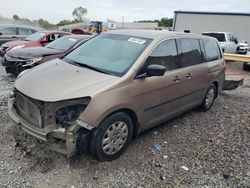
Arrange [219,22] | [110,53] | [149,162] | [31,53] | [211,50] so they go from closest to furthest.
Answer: [149,162], [110,53], [211,50], [31,53], [219,22]

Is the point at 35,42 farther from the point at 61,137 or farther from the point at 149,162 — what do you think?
the point at 149,162

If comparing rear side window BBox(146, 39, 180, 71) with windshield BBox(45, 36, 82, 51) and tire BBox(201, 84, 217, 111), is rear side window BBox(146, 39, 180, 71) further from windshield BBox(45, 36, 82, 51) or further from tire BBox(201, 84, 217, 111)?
windshield BBox(45, 36, 82, 51)

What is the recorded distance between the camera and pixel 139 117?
11.7ft

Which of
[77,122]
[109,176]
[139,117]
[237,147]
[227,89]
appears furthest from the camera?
[227,89]

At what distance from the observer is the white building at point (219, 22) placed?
26766mm

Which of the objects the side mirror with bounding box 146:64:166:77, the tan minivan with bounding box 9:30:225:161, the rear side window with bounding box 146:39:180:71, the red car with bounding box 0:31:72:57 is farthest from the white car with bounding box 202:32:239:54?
the side mirror with bounding box 146:64:166:77

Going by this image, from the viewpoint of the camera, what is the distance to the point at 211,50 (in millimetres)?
5344

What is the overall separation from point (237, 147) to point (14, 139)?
3.43 metres

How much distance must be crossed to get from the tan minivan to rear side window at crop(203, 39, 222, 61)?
0.51 metres

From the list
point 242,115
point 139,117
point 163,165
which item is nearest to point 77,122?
point 139,117

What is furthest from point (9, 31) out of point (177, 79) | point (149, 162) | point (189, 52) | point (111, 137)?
point (149, 162)

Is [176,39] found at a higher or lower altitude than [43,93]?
higher

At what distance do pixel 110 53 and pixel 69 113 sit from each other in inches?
50.2

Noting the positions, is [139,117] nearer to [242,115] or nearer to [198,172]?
[198,172]
